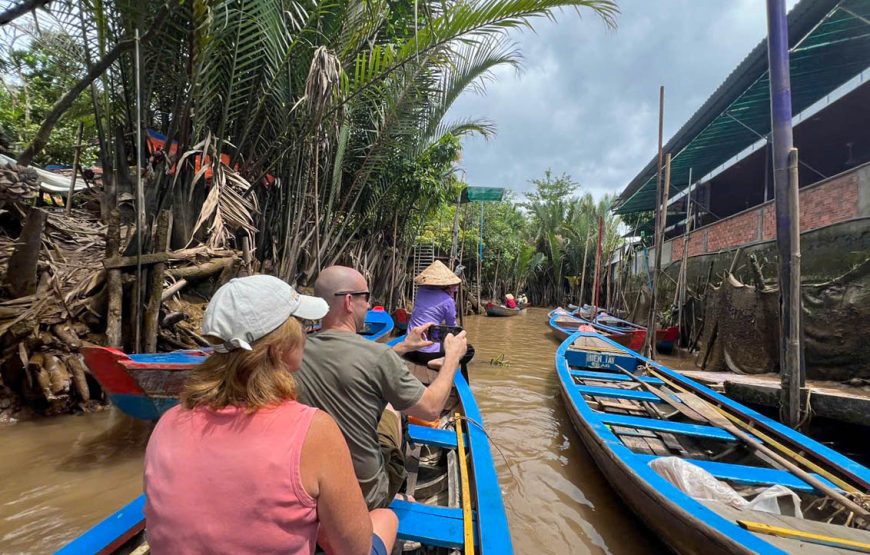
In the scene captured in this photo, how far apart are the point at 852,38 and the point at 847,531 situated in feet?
31.2

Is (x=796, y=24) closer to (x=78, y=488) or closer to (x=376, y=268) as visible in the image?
(x=376, y=268)

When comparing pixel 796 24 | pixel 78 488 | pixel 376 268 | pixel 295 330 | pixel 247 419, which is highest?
pixel 796 24

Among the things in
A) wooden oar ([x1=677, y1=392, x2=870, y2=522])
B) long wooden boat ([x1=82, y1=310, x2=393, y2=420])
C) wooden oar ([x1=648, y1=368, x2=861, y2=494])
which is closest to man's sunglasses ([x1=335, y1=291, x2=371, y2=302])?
long wooden boat ([x1=82, y1=310, x2=393, y2=420])

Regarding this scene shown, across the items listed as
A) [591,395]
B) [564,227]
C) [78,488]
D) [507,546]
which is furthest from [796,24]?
[564,227]

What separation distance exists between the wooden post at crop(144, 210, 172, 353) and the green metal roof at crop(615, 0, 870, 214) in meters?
9.83

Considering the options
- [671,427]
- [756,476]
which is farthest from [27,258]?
[756,476]

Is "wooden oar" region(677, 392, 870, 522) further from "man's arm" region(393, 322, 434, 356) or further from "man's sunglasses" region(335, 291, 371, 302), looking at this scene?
"man's sunglasses" region(335, 291, 371, 302)

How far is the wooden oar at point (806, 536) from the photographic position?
1.84 metres

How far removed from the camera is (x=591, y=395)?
487cm

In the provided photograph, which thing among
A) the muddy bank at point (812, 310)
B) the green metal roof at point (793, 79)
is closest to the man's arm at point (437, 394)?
the muddy bank at point (812, 310)

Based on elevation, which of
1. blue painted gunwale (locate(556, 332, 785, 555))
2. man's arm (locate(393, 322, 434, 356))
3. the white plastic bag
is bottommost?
the white plastic bag

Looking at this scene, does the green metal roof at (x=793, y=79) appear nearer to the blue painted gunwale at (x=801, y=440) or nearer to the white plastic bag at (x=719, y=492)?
the blue painted gunwale at (x=801, y=440)

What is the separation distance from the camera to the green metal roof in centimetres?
661

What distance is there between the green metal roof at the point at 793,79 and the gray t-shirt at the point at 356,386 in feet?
29.3
